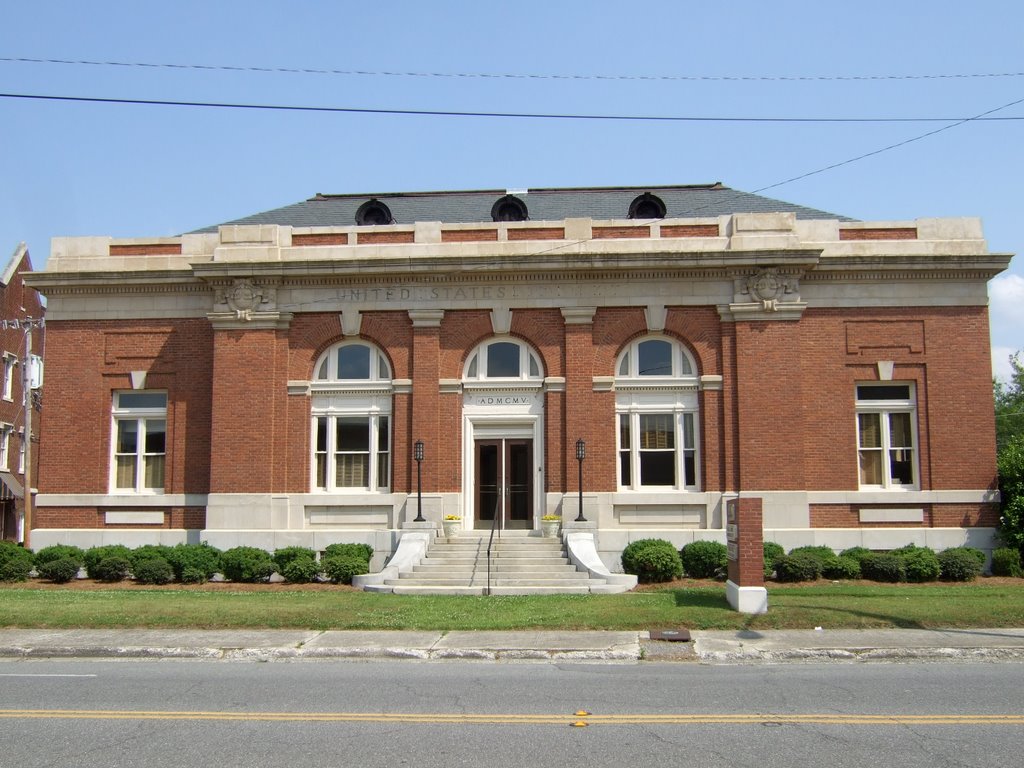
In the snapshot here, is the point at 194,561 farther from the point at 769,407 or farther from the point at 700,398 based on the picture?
the point at 769,407

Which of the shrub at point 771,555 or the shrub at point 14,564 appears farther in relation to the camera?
the shrub at point 14,564

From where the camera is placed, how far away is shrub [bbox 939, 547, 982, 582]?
21672 mm

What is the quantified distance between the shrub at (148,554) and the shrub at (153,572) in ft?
0.37

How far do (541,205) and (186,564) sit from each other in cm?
1445

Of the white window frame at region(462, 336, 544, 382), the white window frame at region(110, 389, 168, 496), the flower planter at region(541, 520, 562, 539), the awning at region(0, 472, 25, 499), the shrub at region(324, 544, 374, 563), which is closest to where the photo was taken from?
the shrub at region(324, 544, 374, 563)

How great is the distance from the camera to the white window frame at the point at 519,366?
2495cm

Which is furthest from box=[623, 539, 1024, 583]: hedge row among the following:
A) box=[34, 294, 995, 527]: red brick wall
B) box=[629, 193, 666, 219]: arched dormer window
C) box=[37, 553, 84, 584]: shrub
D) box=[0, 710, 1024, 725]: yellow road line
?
box=[37, 553, 84, 584]: shrub

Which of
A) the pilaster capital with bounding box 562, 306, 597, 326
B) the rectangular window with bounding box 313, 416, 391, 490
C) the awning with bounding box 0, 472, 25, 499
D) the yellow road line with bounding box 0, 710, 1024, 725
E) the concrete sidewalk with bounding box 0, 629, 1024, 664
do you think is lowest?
the concrete sidewalk with bounding box 0, 629, 1024, 664

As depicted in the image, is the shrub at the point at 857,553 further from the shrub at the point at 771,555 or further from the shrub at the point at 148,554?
the shrub at the point at 148,554

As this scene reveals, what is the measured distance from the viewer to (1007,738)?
8.07 metres

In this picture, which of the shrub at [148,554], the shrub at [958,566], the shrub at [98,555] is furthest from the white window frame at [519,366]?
the shrub at [958,566]

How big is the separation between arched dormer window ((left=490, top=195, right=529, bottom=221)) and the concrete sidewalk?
15.1m

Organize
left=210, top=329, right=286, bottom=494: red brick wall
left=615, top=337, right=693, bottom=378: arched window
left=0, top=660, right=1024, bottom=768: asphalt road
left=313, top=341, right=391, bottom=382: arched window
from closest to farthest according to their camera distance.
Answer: left=0, top=660, right=1024, bottom=768: asphalt road, left=210, top=329, right=286, bottom=494: red brick wall, left=615, top=337, right=693, bottom=378: arched window, left=313, top=341, right=391, bottom=382: arched window

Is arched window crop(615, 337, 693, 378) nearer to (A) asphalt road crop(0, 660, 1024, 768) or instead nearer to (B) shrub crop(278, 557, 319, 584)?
(B) shrub crop(278, 557, 319, 584)
